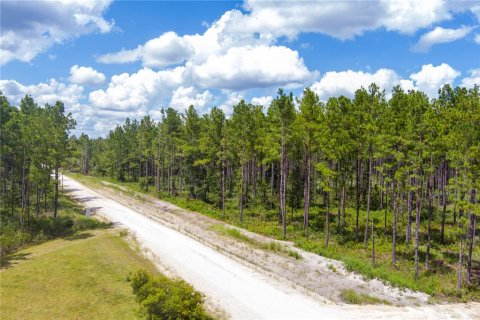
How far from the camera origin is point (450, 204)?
59.5 metres

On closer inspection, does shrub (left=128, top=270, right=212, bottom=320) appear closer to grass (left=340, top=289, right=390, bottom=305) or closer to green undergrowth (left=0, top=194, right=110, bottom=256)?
grass (left=340, top=289, right=390, bottom=305)

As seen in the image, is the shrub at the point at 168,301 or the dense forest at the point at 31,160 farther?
the dense forest at the point at 31,160

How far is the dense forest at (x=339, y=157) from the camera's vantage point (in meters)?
29.9

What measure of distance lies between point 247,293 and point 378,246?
1820 centimetres

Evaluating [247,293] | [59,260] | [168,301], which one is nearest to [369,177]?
[247,293]

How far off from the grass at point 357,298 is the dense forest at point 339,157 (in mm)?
5970

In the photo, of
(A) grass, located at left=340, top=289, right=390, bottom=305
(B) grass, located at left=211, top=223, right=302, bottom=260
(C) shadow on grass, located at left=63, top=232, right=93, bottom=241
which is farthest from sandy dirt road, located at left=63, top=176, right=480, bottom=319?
(C) shadow on grass, located at left=63, top=232, right=93, bottom=241

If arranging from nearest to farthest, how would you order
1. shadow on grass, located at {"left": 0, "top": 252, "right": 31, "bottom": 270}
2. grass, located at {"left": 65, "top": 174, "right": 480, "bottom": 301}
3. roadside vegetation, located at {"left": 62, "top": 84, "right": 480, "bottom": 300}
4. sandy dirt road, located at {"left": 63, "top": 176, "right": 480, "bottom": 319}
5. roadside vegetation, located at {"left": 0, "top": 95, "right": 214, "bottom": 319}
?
roadside vegetation, located at {"left": 0, "top": 95, "right": 214, "bottom": 319}, sandy dirt road, located at {"left": 63, "top": 176, "right": 480, "bottom": 319}, grass, located at {"left": 65, "top": 174, "right": 480, "bottom": 301}, roadside vegetation, located at {"left": 62, "top": 84, "right": 480, "bottom": 300}, shadow on grass, located at {"left": 0, "top": 252, "right": 31, "bottom": 270}

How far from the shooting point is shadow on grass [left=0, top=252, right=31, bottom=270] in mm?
32850

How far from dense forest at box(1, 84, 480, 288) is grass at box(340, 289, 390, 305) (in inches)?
235

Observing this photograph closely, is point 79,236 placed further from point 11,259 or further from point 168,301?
point 168,301

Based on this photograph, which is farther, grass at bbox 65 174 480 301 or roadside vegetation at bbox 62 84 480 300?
roadside vegetation at bbox 62 84 480 300

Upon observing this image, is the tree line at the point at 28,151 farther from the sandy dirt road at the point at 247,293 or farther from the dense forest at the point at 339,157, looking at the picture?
the sandy dirt road at the point at 247,293

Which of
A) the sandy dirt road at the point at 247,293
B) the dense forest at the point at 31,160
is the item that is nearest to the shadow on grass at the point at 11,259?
the dense forest at the point at 31,160
